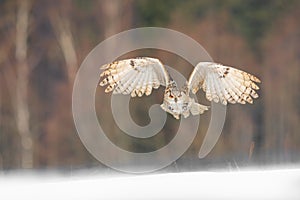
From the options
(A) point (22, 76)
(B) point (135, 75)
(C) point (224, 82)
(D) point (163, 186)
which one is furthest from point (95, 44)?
(D) point (163, 186)

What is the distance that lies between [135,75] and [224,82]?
9.8 inches

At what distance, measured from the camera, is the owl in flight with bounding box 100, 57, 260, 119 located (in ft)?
5.58

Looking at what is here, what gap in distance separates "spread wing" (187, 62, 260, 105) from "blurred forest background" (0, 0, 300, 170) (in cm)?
240

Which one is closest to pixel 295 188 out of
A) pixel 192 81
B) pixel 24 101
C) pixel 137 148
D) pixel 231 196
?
pixel 231 196

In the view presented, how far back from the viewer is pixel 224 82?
5.60 feet

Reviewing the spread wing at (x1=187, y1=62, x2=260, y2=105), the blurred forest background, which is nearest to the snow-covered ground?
the spread wing at (x1=187, y1=62, x2=260, y2=105)

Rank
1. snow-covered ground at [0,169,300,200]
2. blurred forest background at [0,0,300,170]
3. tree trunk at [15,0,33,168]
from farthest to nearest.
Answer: tree trunk at [15,0,33,168]
blurred forest background at [0,0,300,170]
snow-covered ground at [0,169,300,200]

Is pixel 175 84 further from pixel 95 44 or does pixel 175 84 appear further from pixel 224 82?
pixel 95 44

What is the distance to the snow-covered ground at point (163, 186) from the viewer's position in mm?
1312

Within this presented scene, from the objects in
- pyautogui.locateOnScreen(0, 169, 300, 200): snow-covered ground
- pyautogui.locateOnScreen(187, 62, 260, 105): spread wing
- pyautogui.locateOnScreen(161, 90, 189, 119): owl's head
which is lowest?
pyautogui.locateOnScreen(0, 169, 300, 200): snow-covered ground

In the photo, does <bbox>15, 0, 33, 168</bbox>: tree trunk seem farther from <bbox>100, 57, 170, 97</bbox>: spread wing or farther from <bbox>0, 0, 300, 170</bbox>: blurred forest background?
<bbox>100, 57, 170, 97</bbox>: spread wing

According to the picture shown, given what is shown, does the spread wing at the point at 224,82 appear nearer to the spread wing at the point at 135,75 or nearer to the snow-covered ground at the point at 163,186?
the spread wing at the point at 135,75

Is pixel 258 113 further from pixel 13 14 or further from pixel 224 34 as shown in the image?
pixel 13 14

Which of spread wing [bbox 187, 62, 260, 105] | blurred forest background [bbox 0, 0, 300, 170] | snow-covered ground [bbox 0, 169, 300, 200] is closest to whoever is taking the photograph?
snow-covered ground [bbox 0, 169, 300, 200]
